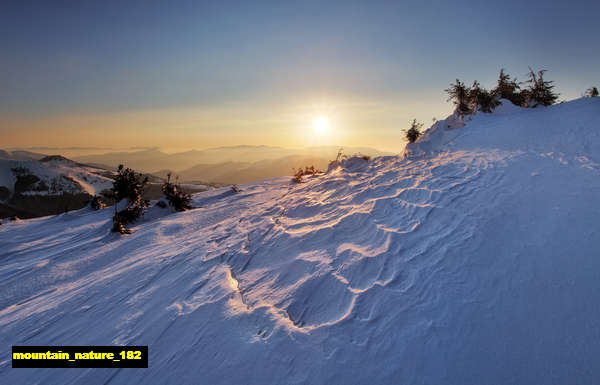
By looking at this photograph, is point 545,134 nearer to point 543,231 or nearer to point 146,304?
point 543,231

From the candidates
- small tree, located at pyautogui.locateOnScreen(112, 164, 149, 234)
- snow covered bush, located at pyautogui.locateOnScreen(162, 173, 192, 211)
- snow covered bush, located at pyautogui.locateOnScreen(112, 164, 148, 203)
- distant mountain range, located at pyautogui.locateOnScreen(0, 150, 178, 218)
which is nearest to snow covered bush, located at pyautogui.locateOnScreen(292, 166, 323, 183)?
snow covered bush, located at pyautogui.locateOnScreen(162, 173, 192, 211)

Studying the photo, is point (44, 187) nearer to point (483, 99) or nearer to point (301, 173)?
point (301, 173)

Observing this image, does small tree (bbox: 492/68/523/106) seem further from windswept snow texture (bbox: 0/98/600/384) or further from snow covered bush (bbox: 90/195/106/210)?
snow covered bush (bbox: 90/195/106/210)

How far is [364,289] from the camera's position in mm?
2740

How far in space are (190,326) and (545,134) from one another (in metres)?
9.89

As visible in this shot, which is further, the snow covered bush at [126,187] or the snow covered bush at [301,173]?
the snow covered bush at [301,173]

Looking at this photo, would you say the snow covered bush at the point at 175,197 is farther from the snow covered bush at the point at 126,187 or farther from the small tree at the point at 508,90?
the small tree at the point at 508,90

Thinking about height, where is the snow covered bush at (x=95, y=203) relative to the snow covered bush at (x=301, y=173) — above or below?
below

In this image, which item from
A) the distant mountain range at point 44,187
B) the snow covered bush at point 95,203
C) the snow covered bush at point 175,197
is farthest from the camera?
the distant mountain range at point 44,187

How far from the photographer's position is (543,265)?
2.60 metres

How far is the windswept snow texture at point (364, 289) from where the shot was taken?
6.46 ft

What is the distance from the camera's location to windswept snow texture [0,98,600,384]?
1.97 metres

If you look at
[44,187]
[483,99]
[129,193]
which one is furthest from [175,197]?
[44,187]

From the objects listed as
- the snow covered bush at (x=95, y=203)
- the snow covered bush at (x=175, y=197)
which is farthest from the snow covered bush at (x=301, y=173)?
the snow covered bush at (x=95, y=203)
